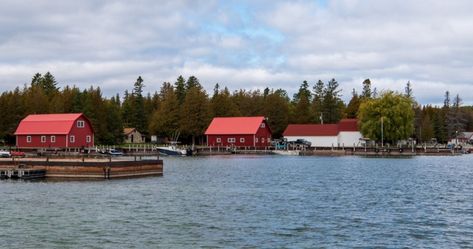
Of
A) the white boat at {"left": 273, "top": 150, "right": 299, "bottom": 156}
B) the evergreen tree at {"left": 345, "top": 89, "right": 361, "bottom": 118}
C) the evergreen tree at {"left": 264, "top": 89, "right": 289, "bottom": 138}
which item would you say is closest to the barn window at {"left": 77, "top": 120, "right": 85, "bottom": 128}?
the white boat at {"left": 273, "top": 150, "right": 299, "bottom": 156}

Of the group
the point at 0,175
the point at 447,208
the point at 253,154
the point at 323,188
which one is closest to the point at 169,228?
the point at 447,208

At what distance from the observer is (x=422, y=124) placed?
→ 167 meters

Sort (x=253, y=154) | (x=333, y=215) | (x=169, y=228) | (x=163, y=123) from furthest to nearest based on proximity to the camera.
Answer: (x=163, y=123) < (x=253, y=154) < (x=333, y=215) < (x=169, y=228)

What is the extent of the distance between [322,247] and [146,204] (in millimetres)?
16521

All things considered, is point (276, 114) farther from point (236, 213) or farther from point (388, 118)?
point (236, 213)

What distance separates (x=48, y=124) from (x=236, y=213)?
258 feet

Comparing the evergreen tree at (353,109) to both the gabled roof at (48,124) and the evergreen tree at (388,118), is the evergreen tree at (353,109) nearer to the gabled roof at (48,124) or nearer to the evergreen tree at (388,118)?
the evergreen tree at (388,118)

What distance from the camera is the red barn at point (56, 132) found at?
105 metres

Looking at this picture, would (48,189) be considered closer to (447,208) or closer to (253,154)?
(447,208)

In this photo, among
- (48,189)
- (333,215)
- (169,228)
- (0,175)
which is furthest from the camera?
(0,175)

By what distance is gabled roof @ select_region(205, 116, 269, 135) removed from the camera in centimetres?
12575

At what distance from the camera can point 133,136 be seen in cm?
15012

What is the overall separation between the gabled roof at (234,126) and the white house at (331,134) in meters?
11.8

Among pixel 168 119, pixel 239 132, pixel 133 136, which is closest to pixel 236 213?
pixel 239 132
